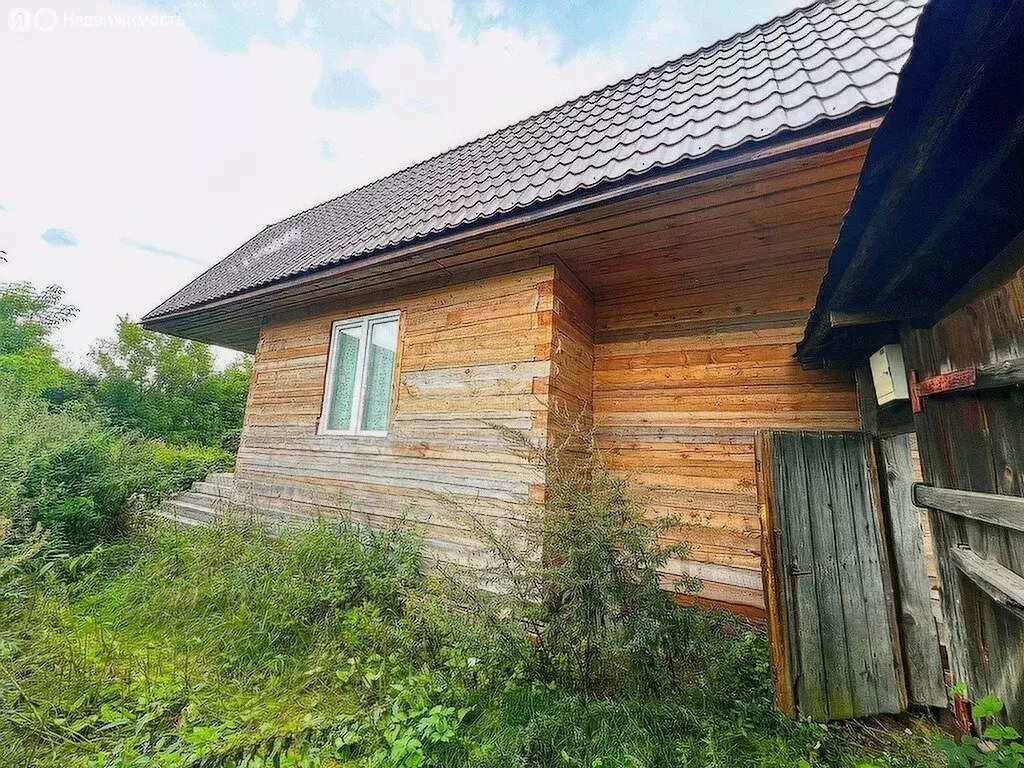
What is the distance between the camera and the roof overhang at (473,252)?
2.51 metres

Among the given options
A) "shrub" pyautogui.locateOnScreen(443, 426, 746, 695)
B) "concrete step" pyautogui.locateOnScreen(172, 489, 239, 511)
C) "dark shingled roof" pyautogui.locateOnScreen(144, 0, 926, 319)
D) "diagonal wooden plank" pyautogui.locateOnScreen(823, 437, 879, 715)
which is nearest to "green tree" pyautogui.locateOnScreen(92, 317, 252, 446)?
"concrete step" pyautogui.locateOnScreen(172, 489, 239, 511)

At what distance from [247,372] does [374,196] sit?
12535 mm

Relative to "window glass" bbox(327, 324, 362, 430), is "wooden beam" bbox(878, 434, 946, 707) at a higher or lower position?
lower

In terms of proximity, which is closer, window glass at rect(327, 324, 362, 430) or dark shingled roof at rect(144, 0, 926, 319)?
dark shingled roof at rect(144, 0, 926, 319)

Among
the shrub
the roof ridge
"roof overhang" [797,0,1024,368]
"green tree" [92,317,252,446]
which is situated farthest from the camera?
"green tree" [92,317,252,446]

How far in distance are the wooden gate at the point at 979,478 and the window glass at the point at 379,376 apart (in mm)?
4569

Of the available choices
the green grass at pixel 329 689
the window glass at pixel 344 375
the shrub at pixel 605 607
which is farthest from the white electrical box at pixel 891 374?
the window glass at pixel 344 375

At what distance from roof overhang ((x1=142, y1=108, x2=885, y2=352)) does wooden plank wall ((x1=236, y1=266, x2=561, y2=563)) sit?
0.21 meters

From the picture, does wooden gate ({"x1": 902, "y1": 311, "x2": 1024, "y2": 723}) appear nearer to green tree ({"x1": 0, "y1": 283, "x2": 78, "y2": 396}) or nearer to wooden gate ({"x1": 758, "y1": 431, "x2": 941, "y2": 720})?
wooden gate ({"x1": 758, "y1": 431, "x2": 941, "y2": 720})

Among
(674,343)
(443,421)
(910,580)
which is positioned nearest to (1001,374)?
(910,580)

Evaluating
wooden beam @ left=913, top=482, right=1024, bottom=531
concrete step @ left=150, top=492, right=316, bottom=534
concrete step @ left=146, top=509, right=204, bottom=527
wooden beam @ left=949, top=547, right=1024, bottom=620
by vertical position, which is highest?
wooden beam @ left=913, top=482, right=1024, bottom=531

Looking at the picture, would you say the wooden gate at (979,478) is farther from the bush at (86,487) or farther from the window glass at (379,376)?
the bush at (86,487)

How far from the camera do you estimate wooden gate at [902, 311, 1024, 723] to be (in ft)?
4.42

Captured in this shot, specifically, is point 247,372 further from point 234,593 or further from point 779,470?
point 779,470
